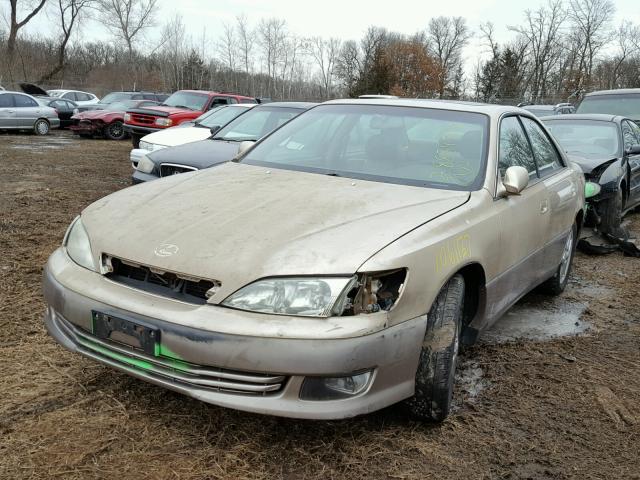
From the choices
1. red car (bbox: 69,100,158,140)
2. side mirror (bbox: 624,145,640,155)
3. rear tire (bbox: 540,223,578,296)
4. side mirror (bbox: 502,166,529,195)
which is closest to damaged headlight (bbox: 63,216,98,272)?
side mirror (bbox: 502,166,529,195)

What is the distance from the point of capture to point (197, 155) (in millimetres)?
6695

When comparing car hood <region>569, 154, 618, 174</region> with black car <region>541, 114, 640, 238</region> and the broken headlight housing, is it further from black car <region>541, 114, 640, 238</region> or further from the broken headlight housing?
the broken headlight housing

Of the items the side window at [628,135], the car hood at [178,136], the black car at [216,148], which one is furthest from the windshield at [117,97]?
the side window at [628,135]

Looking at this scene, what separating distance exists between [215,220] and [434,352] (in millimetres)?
1131

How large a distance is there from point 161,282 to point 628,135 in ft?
24.5

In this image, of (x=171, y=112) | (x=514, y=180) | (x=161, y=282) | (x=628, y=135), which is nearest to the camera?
(x=161, y=282)

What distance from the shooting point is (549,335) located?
4113 millimetres

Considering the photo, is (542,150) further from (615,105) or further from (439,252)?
(615,105)

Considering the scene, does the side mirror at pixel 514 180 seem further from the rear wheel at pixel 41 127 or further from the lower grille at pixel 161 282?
the rear wheel at pixel 41 127

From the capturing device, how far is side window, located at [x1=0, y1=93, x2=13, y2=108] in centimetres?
1741

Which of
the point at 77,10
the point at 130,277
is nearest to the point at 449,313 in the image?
the point at 130,277

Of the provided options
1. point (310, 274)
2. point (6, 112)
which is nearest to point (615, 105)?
point (310, 274)

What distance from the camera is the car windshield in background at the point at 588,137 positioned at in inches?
293

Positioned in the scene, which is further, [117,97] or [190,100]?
[117,97]
